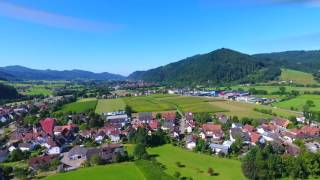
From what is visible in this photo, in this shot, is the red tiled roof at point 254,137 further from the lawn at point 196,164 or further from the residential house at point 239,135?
the lawn at point 196,164

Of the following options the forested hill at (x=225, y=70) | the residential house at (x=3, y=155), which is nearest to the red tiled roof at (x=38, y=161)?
the residential house at (x=3, y=155)

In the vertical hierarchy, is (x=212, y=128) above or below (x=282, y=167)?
above

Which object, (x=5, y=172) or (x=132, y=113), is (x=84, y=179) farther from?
(x=132, y=113)

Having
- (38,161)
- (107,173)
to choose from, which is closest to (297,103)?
(107,173)

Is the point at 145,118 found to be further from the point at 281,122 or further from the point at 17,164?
the point at 17,164

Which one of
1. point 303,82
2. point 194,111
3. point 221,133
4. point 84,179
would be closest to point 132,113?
point 194,111
